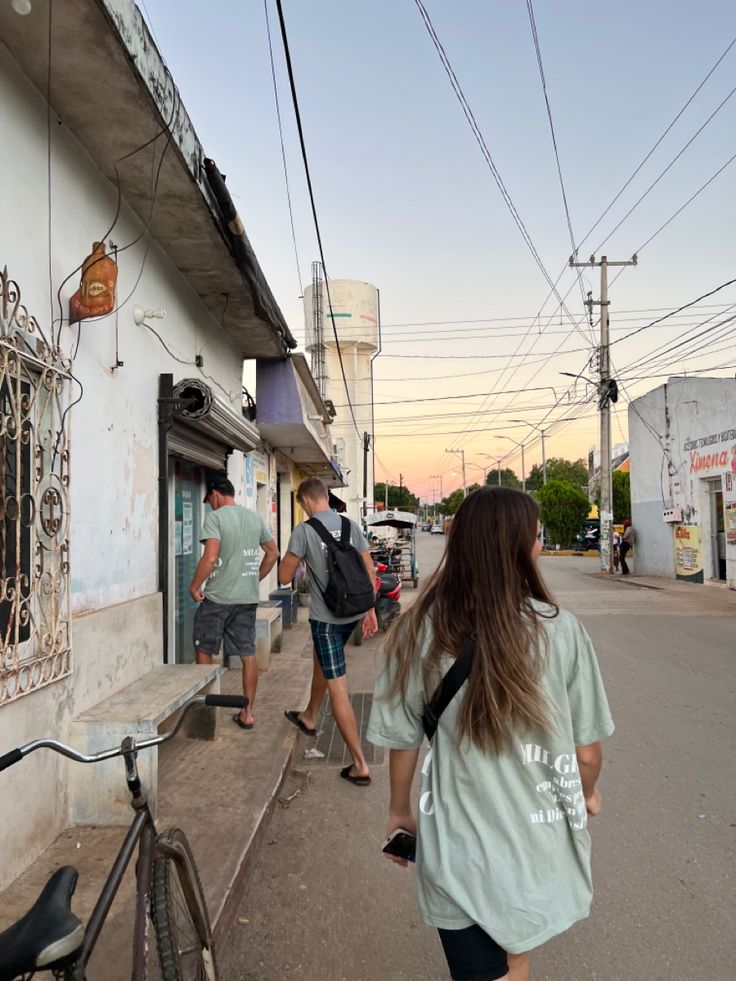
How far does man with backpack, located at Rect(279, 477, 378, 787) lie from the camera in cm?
444

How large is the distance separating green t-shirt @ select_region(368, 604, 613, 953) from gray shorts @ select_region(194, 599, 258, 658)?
3.68 meters

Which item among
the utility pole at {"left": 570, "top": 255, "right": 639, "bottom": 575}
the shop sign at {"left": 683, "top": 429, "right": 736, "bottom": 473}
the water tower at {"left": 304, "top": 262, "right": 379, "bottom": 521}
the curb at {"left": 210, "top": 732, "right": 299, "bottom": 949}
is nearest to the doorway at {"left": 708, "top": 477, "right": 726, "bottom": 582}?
the shop sign at {"left": 683, "top": 429, "right": 736, "bottom": 473}

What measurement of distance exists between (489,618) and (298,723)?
3.85 meters

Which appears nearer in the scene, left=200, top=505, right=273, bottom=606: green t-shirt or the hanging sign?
the hanging sign

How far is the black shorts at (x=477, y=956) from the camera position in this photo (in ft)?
5.21

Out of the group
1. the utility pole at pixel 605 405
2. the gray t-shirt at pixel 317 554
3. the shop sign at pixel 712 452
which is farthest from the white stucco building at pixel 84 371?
the utility pole at pixel 605 405

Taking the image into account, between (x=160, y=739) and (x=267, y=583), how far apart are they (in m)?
9.98

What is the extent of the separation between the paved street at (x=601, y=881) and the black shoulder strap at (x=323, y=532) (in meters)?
1.55

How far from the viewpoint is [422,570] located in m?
23.4

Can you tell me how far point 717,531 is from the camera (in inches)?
722

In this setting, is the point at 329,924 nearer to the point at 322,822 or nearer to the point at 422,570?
the point at 322,822

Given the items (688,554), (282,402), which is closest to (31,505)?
(282,402)

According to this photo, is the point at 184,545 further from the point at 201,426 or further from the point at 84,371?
the point at 84,371

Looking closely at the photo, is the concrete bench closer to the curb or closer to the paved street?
the curb
